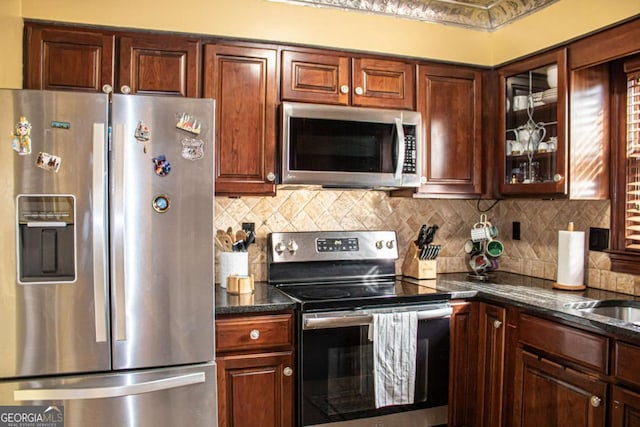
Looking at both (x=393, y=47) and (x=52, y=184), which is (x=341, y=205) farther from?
(x=52, y=184)

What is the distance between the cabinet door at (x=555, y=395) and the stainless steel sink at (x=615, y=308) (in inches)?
13.0

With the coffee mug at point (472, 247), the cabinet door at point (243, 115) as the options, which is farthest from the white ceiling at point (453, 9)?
the coffee mug at point (472, 247)

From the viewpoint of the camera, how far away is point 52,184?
75.4 inches

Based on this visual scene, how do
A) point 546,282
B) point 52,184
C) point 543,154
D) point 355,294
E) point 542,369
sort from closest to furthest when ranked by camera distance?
point 52,184 → point 542,369 → point 355,294 → point 543,154 → point 546,282

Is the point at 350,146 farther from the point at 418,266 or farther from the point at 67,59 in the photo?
the point at 67,59

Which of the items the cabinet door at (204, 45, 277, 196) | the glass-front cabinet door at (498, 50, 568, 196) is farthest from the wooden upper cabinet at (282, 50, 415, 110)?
the glass-front cabinet door at (498, 50, 568, 196)

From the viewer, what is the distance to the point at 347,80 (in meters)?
2.76

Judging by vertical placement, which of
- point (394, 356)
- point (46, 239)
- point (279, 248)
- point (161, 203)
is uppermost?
point (161, 203)

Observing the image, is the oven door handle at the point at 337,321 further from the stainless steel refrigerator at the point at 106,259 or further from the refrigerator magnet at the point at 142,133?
the refrigerator magnet at the point at 142,133

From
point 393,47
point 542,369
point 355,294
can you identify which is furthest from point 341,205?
point 542,369

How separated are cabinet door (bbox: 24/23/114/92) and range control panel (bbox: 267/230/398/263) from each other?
3.86 feet

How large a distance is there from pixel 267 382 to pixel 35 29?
6.25 ft

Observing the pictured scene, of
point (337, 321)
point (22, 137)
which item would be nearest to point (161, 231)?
point (22, 137)

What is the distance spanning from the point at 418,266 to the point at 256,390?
1.21m
